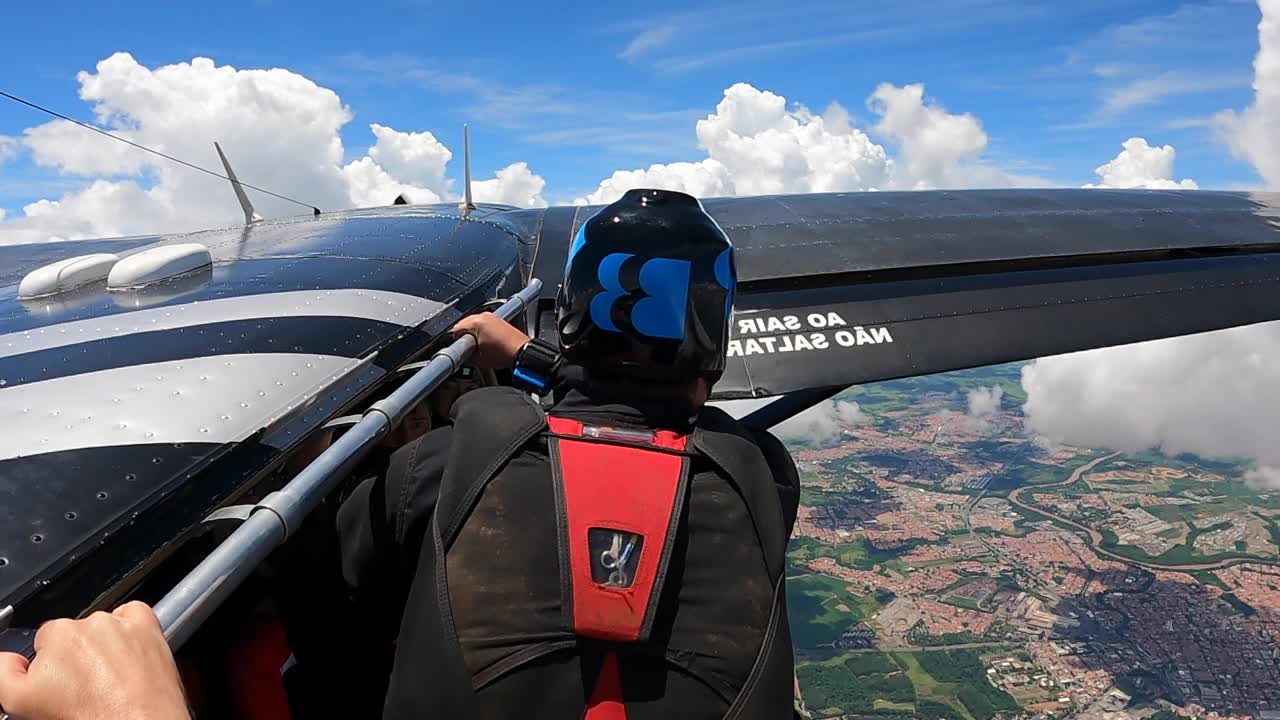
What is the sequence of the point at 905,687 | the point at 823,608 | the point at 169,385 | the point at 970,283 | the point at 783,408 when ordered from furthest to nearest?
the point at 823,608 → the point at 905,687 → the point at 783,408 → the point at 970,283 → the point at 169,385

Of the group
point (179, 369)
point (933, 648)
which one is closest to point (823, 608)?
point (933, 648)

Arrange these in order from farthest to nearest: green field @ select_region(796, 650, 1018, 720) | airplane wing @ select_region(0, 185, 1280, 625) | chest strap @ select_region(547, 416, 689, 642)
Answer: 1. green field @ select_region(796, 650, 1018, 720)
2. airplane wing @ select_region(0, 185, 1280, 625)
3. chest strap @ select_region(547, 416, 689, 642)

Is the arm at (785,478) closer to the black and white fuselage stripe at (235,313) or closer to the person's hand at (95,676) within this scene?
the person's hand at (95,676)

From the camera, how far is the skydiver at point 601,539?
145 centimetres

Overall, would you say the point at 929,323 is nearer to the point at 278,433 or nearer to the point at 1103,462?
the point at 278,433

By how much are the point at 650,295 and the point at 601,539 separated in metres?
0.64

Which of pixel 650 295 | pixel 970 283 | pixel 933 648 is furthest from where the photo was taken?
pixel 933 648

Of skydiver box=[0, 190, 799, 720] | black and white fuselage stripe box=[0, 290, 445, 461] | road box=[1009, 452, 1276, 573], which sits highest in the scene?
black and white fuselage stripe box=[0, 290, 445, 461]

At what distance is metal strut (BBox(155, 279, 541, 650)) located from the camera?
1.15 m

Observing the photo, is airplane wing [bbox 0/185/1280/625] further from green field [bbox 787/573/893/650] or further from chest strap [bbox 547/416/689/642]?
green field [bbox 787/573/893/650]

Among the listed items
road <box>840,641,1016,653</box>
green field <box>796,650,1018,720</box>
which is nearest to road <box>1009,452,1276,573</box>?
road <box>840,641,1016,653</box>

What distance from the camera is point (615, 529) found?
4.78 feet

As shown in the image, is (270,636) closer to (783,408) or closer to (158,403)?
(158,403)

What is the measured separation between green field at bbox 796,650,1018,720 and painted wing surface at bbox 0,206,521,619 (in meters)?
39.5
